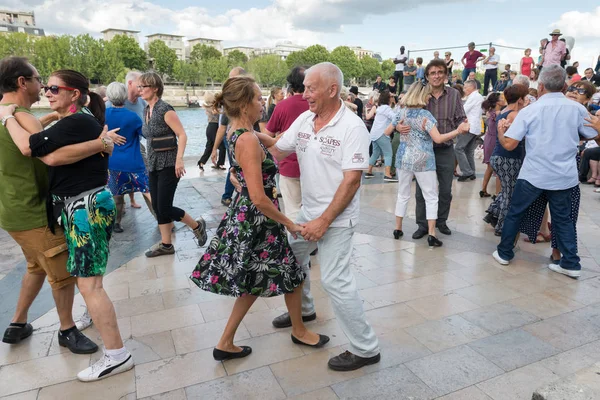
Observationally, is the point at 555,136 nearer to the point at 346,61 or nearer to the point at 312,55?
the point at 346,61

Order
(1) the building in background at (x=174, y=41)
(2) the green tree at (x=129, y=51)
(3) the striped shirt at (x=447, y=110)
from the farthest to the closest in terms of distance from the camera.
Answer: (1) the building in background at (x=174, y=41)
(2) the green tree at (x=129, y=51)
(3) the striped shirt at (x=447, y=110)

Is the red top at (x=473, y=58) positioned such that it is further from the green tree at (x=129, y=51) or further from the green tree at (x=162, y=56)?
the green tree at (x=162, y=56)

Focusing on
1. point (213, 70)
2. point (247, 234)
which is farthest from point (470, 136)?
point (213, 70)

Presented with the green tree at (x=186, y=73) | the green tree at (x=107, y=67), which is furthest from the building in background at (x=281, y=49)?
the green tree at (x=107, y=67)

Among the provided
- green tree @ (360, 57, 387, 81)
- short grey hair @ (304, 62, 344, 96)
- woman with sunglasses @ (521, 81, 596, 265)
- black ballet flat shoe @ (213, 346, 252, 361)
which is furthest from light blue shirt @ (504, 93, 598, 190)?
green tree @ (360, 57, 387, 81)

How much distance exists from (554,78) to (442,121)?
4.40 ft

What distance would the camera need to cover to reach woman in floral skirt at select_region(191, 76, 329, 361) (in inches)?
97.2

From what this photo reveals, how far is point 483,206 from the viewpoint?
273 inches

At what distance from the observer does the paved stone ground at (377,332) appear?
254 centimetres

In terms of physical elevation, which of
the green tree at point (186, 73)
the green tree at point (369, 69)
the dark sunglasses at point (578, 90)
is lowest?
the dark sunglasses at point (578, 90)

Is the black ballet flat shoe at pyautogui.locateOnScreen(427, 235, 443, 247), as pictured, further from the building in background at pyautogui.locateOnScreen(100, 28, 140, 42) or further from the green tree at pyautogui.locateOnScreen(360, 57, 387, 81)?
the building in background at pyautogui.locateOnScreen(100, 28, 140, 42)

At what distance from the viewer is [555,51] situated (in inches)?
513

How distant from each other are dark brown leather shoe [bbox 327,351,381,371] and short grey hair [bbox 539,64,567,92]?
315 centimetres

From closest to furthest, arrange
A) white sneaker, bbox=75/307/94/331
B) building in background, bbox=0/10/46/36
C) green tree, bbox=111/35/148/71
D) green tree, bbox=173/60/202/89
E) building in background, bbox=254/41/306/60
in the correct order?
white sneaker, bbox=75/307/94/331, green tree, bbox=111/35/148/71, green tree, bbox=173/60/202/89, building in background, bbox=0/10/46/36, building in background, bbox=254/41/306/60
